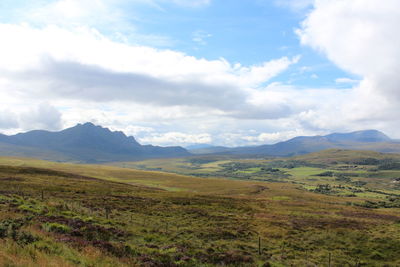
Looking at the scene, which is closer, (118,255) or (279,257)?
(118,255)

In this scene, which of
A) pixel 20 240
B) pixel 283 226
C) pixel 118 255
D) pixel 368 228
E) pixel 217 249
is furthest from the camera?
pixel 368 228

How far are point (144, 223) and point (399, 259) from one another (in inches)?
1266

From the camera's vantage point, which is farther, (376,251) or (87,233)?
(376,251)

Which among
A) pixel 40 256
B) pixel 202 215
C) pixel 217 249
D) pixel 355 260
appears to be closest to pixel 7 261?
pixel 40 256

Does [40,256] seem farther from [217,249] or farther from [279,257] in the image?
[279,257]

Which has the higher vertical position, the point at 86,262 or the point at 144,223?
the point at 86,262

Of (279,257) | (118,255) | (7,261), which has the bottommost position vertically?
(279,257)

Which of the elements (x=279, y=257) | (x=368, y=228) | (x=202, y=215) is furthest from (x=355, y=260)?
(x=202, y=215)

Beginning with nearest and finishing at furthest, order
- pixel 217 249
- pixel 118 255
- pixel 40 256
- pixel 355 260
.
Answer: pixel 40 256, pixel 118 255, pixel 217 249, pixel 355 260

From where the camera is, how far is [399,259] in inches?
1192

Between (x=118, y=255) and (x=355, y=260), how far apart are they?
27.5 meters

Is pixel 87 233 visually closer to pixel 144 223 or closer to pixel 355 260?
pixel 144 223

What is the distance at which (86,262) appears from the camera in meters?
13.4

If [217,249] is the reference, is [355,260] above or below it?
below
